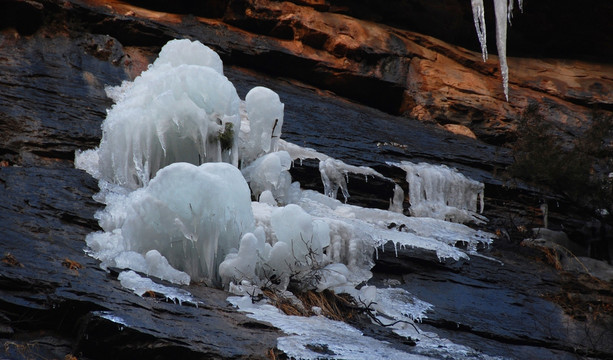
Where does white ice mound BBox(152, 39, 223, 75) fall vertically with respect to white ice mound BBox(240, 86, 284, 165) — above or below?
above

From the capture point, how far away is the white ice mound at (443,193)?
9602mm

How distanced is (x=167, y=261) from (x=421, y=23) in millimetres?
9971

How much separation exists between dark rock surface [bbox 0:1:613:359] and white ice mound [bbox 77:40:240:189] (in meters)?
0.46

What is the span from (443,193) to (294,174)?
227 centimetres

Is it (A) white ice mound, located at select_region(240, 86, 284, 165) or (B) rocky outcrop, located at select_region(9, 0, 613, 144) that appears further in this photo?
(B) rocky outcrop, located at select_region(9, 0, 613, 144)

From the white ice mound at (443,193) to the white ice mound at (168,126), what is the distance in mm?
3003

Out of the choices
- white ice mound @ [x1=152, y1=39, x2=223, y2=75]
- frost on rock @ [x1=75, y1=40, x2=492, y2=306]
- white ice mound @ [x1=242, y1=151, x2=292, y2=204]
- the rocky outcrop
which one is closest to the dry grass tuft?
frost on rock @ [x1=75, y1=40, x2=492, y2=306]

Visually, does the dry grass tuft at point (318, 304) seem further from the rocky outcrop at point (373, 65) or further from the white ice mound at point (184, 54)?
the rocky outcrop at point (373, 65)

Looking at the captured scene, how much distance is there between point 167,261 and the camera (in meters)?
5.69

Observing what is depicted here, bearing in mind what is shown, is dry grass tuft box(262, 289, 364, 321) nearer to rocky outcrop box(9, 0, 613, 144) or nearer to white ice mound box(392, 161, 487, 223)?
white ice mound box(392, 161, 487, 223)

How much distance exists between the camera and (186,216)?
18.7 ft

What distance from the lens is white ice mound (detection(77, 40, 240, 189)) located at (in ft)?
23.9

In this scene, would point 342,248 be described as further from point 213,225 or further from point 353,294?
point 213,225

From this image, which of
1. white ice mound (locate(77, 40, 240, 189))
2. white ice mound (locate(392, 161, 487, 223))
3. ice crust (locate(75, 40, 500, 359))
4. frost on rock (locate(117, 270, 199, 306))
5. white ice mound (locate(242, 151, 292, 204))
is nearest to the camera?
frost on rock (locate(117, 270, 199, 306))
